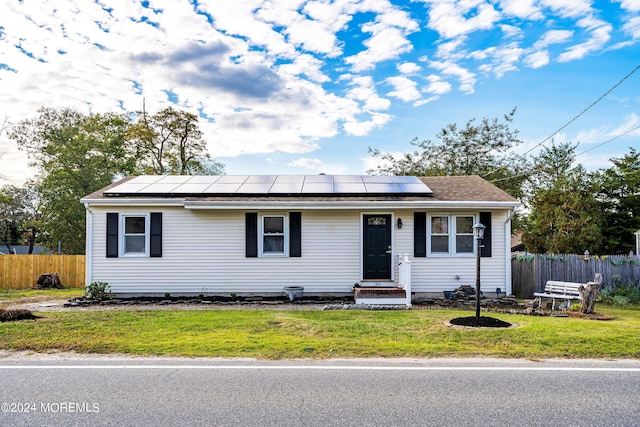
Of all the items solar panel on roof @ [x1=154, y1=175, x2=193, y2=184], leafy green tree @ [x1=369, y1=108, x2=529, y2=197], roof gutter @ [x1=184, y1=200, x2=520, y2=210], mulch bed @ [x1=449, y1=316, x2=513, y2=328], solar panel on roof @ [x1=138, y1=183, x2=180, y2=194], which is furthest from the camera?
leafy green tree @ [x1=369, y1=108, x2=529, y2=197]

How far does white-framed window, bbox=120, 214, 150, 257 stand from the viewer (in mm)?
13320

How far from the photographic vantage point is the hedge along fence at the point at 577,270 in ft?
47.8

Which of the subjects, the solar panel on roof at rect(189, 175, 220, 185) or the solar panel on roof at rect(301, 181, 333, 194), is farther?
the solar panel on roof at rect(189, 175, 220, 185)

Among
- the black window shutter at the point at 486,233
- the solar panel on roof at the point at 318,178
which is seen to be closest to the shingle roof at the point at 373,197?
the black window shutter at the point at 486,233

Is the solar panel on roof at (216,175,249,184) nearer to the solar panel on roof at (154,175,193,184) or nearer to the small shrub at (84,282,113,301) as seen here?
the solar panel on roof at (154,175,193,184)

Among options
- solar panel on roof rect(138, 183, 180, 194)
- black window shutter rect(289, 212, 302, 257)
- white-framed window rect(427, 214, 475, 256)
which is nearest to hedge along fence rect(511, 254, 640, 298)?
white-framed window rect(427, 214, 475, 256)

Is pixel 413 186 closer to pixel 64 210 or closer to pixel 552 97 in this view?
pixel 552 97

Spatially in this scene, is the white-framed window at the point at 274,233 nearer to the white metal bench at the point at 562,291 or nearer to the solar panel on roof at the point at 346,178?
the solar panel on roof at the point at 346,178

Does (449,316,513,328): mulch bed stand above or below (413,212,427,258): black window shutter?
below

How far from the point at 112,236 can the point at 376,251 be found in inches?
313

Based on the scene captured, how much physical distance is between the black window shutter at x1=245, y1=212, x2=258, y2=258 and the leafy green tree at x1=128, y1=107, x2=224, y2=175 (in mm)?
20773

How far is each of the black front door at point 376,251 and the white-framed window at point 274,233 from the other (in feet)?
8.12

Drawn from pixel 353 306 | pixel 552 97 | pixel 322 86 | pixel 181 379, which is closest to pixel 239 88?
pixel 322 86

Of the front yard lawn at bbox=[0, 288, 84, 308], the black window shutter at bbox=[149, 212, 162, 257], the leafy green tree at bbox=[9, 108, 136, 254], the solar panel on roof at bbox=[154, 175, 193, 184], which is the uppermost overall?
the leafy green tree at bbox=[9, 108, 136, 254]
